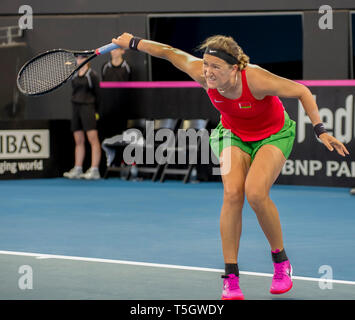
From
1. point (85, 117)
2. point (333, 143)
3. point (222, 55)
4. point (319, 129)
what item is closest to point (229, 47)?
point (222, 55)

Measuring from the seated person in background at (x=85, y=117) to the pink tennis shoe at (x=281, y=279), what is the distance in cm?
950

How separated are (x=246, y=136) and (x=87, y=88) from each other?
9460mm

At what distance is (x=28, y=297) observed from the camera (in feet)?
19.4

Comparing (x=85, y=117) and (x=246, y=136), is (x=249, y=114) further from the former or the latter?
(x=85, y=117)

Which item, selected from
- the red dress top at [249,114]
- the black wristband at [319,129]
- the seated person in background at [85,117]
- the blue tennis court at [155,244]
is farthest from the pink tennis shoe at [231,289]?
the seated person in background at [85,117]

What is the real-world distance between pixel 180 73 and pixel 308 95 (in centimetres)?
1269

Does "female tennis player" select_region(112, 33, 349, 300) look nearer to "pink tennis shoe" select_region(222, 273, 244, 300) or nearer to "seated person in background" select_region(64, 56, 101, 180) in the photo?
"pink tennis shoe" select_region(222, 273, 244, 300)

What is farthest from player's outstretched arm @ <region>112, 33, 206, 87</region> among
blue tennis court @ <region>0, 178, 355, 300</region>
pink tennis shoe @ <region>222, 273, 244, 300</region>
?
blue tennis court @ <region>0, 178, 355, 300</region>

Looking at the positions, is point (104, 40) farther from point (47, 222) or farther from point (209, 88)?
point (209, 88)

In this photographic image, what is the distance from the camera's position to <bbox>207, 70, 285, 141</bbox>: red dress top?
5.96 meters

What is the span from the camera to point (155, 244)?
838 centimetres

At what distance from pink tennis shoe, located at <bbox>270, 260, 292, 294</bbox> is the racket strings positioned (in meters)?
2.23

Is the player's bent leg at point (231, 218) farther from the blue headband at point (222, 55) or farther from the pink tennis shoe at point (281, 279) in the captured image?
the blue headband at point (222, 55)

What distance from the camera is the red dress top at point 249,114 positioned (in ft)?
19.6
